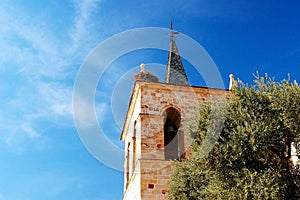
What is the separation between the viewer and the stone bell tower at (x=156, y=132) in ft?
41.2

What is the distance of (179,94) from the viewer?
1454cm

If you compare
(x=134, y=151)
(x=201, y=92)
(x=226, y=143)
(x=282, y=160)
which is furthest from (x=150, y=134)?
(x=282, y=160)

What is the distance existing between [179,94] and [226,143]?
5.00m

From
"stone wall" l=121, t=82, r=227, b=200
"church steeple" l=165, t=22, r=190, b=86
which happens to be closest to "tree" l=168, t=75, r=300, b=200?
"stone wall" l=121, t=82, r=227, b=200

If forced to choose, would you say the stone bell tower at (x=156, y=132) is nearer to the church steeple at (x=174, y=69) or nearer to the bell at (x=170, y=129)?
the bell at (x=170, y=129)

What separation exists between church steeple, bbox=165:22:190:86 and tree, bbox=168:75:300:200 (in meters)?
6.53

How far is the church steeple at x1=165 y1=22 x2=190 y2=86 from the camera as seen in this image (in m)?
17.3

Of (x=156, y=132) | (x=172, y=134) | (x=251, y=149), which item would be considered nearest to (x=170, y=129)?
(x=172, y=134)

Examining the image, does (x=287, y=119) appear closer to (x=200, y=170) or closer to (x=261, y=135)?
(x=261, y=135)

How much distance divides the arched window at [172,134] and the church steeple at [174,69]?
282 centimetres

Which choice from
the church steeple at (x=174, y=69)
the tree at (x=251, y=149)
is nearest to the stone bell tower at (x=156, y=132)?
the tree at (x=251, y=149)

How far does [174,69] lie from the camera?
1819 cm

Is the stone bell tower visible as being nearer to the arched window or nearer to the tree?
the arched window

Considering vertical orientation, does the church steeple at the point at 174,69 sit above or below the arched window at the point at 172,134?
above
